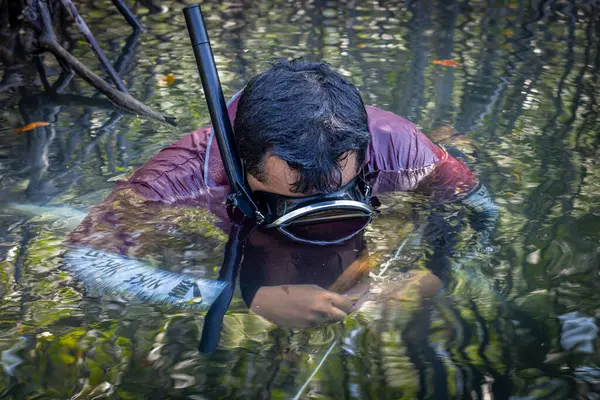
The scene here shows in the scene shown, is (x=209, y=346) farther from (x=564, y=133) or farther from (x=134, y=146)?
(x=564, y=133)

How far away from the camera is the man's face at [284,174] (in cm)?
237

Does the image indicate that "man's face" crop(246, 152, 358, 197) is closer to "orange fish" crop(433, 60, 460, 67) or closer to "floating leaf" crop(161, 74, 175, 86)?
"floating leaf" crop(161, 74, 175, 86)

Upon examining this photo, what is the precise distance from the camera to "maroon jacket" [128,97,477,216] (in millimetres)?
2691

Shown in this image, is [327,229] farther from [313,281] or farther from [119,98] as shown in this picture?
[119,98]

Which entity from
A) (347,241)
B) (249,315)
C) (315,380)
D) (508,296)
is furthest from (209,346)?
(508,296)

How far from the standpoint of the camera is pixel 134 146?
3.75 metres

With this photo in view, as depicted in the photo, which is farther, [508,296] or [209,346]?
[508,296]

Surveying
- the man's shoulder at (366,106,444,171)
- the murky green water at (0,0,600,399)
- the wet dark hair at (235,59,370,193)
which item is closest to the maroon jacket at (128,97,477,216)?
the man's shoulder at (366,106,444,171)

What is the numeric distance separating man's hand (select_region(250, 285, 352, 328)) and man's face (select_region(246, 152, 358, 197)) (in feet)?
1.02

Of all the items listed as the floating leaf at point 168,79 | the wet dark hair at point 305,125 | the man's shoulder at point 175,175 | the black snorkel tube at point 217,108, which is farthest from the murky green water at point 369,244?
the wet dark hair at point 305,125

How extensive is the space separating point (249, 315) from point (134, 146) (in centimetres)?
172

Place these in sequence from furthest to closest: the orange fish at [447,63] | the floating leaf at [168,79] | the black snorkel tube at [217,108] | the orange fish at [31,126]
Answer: the orange fish at [447,63] → the floating leaf at [168,79] → the orange fish at [31,126] → the black snorkel tube at [217,108]

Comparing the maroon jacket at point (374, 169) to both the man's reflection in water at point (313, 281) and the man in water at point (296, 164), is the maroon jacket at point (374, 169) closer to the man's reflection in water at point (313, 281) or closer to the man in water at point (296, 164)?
the man in water at point (296, 164)

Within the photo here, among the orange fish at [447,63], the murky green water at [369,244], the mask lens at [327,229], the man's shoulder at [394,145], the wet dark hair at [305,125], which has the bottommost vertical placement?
the orange fish at [447,63]
